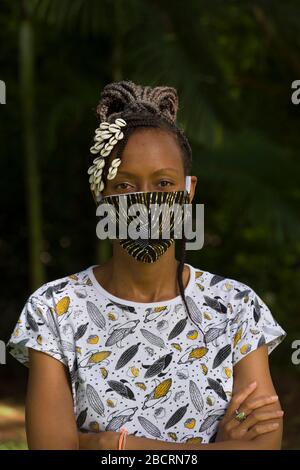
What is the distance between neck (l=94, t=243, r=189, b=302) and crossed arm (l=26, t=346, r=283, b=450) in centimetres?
32

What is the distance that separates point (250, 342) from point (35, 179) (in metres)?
5.68

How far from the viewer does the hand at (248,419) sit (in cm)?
273

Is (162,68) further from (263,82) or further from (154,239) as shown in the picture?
(154,239)

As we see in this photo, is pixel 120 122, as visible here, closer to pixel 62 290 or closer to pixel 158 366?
pixel 62 290

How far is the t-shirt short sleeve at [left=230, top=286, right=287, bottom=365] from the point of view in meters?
2.85

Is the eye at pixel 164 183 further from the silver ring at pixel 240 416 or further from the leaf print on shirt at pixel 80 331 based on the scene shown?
the silver ring at pixel 240 416

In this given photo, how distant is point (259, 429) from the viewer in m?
2.74

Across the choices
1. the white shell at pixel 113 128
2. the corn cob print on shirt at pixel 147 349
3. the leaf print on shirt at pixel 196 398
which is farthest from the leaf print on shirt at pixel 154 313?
the white shell at pixel 113 128

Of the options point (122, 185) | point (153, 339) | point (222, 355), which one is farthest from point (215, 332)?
point (122, 185)

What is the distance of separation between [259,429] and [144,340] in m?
0.43

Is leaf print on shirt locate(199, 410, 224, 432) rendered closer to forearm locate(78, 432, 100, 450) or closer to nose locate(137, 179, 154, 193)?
forearm locate(78, 432, 100, 450)

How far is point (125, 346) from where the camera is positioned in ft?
9.25

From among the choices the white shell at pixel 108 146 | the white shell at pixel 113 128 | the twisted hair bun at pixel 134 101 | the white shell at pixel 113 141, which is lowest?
the white shell at pixel 108 146

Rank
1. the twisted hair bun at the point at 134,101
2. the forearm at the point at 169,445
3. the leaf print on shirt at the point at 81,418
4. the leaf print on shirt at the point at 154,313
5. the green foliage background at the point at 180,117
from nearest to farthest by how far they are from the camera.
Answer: the forearm at the point at 169,445
the leaf print on shirt at the point at 81,418
the leaf print on shirt at the point at 154,313
the twisted hair bun at the point at 134,101
the green foliage background at the point at 180,117
